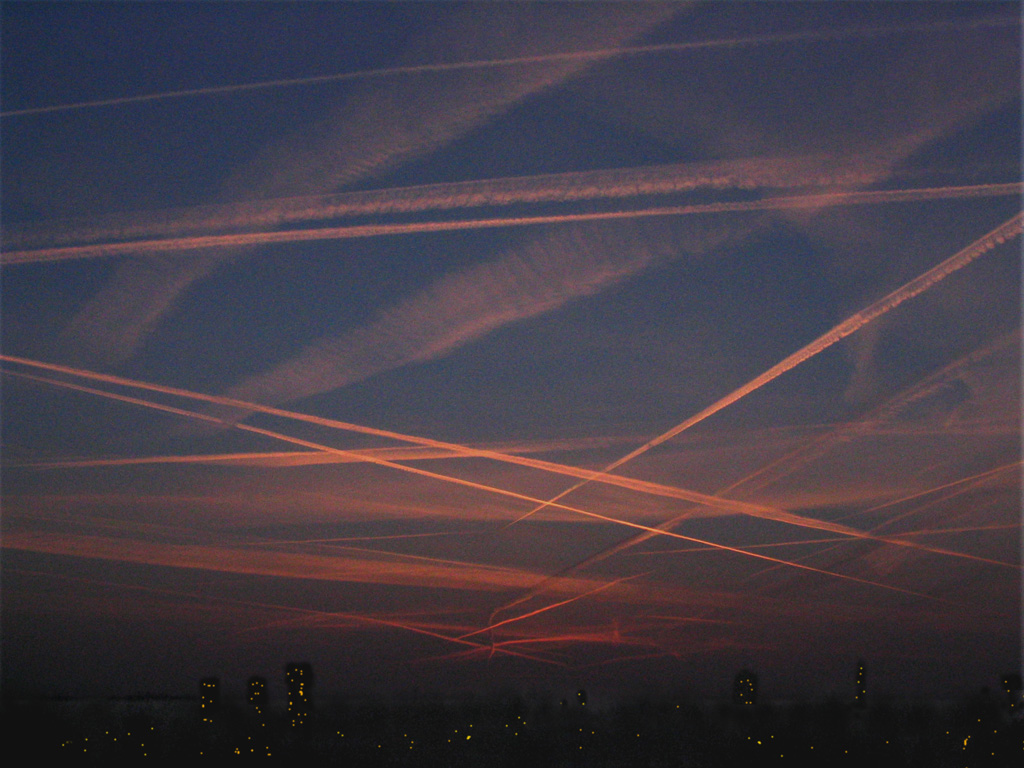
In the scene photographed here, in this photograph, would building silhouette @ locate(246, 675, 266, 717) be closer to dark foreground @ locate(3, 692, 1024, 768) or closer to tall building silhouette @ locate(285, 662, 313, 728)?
tall building silhouette @ locate(285, 662, 313, 728)

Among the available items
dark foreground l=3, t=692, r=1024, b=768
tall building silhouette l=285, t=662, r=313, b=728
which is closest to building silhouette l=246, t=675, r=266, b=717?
tall building silhouette l=285, t=662, r=313, b=728

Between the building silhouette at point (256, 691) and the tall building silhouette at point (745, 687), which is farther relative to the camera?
the tall building silhouette at point (745, 687)

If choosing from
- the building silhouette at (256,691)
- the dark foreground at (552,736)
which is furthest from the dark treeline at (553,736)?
the building silhouette at (256,691)

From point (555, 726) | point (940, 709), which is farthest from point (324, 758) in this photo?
point (940, 709)

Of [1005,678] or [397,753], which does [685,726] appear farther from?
[1005,678]

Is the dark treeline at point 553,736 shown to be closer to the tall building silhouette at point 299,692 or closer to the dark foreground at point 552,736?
the dark foreground at point 552,736

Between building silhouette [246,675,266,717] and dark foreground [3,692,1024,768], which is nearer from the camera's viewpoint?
building silhouette [246,675,266,717]
